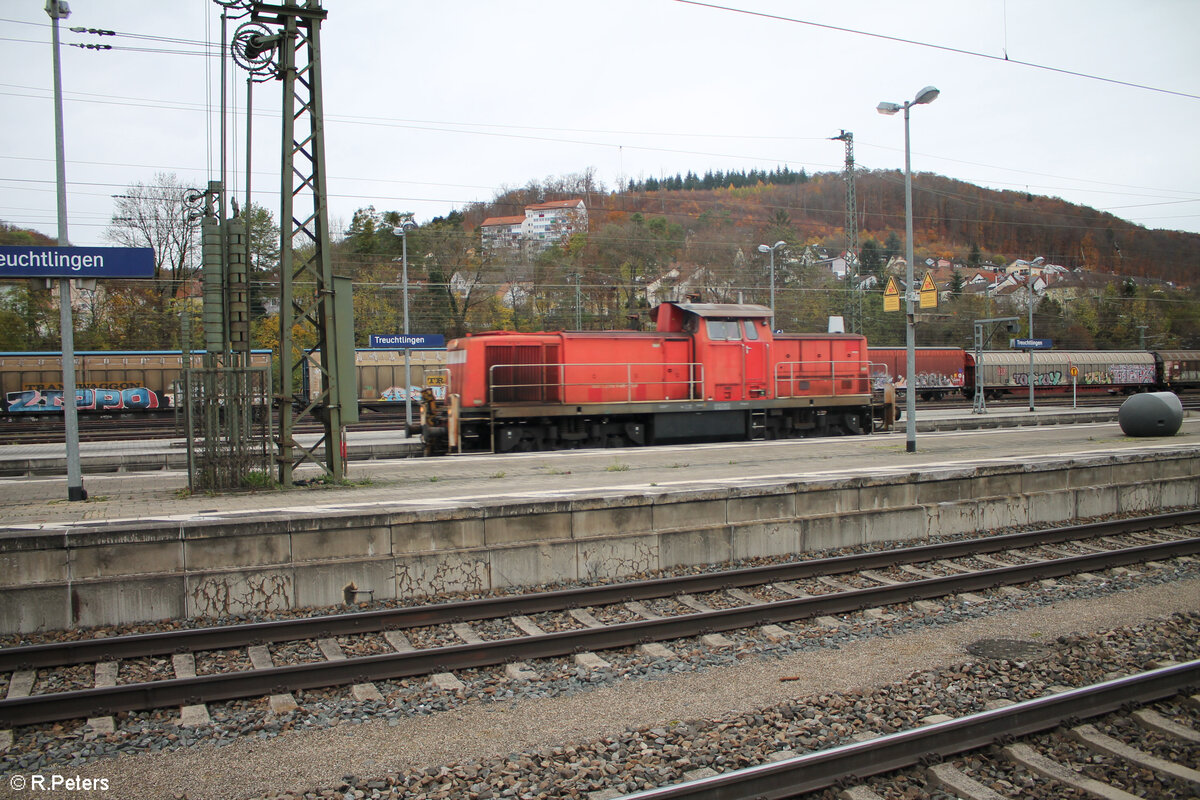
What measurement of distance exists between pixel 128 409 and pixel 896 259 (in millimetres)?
79108

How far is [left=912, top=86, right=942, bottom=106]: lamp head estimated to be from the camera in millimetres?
16547

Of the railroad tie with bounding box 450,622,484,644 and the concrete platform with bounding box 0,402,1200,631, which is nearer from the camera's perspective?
the railroad tie with bounding box 450,622,484,644

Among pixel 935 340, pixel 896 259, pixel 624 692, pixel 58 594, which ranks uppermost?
pixel 896 259

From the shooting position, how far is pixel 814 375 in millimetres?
21750

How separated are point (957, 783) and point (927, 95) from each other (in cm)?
1596

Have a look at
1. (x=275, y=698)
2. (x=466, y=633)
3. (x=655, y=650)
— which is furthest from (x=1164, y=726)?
(x=275, y=698)

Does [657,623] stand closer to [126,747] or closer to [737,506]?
[737,506]

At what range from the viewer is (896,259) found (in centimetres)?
8762

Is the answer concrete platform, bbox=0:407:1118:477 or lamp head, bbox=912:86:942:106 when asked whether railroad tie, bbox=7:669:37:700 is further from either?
lamp head, bbox=912:86:942:106

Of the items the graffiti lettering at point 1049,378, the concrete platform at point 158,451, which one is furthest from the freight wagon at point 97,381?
the graffiti lettering at point 1049,378

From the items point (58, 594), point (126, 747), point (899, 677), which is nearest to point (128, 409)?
point (58, 594)

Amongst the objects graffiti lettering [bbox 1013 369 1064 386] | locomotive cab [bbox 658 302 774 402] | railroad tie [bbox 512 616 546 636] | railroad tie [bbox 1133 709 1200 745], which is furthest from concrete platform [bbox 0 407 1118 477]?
graffiti lettering [bbox 1013 369 1064 386]

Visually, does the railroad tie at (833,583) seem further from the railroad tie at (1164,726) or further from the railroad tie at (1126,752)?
the railroad tie at (1126,752)

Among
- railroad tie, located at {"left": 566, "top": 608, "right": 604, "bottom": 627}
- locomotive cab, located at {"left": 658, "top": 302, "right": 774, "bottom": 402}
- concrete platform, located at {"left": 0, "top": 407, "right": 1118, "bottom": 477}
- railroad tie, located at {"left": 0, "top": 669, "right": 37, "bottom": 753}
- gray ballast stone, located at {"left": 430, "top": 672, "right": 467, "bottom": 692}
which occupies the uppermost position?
locomotive cab, located at {"left": 658, "top": 302, "right": 774, "bottom": 402}
